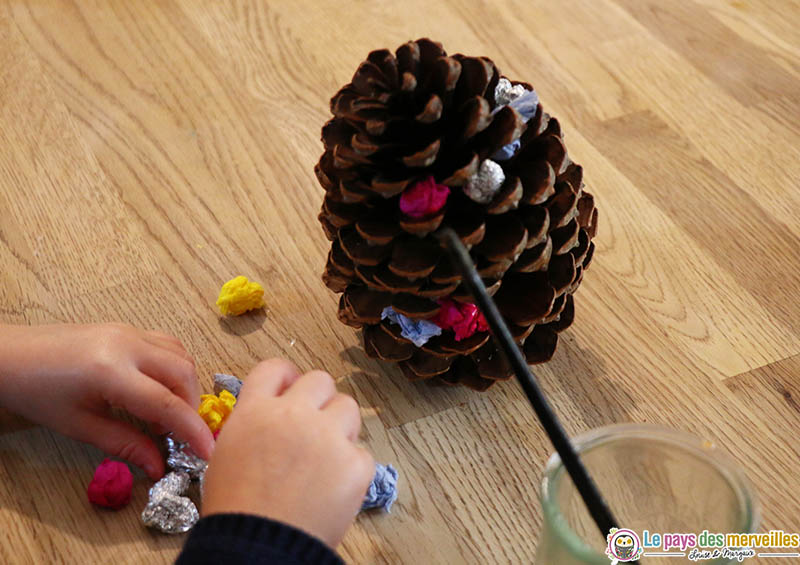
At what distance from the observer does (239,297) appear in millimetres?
687

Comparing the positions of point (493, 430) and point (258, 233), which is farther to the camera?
point (258, 233)

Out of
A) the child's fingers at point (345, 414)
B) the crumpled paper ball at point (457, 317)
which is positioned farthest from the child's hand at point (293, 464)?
the crumpled paper ball at point (457, 317)

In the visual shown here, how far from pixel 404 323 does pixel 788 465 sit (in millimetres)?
258

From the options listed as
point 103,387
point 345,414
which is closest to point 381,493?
point 345,414

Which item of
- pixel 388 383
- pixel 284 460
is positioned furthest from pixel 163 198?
pixel 284 460

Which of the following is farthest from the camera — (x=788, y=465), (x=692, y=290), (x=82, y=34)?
(x=82, y=34)

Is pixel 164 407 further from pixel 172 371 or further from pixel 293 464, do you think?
pixel 293 464

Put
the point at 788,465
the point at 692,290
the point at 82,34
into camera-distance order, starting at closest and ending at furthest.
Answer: the point at 788,465 < the point at 692,290 < the point at 82,34

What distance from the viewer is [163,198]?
80cm

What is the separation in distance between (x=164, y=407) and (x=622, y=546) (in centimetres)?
29

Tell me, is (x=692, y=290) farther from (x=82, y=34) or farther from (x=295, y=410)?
(x=82, y=34)

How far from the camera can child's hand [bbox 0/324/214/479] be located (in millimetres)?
585

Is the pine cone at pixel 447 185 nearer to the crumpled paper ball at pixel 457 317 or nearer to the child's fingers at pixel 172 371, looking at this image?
the crumpled paper ball at pixel 457 317

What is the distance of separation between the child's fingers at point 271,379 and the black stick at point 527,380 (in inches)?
7.4
